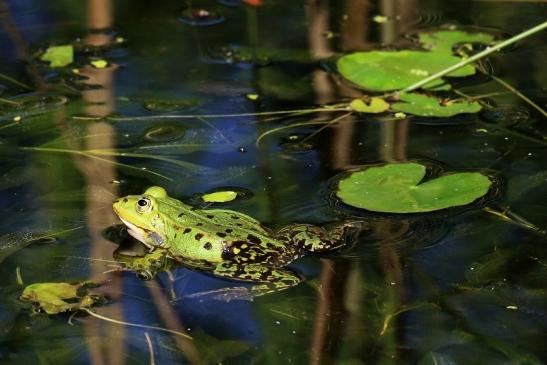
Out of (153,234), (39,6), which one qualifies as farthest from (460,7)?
(153,234)

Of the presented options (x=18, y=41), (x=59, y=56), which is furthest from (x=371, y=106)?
(x=18, y=41)

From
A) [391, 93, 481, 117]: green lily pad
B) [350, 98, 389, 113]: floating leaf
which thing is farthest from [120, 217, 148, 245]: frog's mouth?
[391, 93, 481, 117]: green lily pad

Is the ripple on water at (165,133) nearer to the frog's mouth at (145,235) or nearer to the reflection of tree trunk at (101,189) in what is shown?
the reflection of tree trunk at (101,189)

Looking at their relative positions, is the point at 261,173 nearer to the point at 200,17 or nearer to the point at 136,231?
the point at 136,231

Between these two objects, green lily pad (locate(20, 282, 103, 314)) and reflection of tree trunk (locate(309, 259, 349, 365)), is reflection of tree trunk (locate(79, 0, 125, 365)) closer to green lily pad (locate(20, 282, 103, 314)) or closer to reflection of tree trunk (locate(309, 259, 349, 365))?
green lily pad (locate(20, 282, 103, 314))

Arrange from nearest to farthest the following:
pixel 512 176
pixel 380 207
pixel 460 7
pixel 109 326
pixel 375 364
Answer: pixel 375 364 < pixel 109 326 < pixel 380 207 < pixel 512 176 < pixel 460 7

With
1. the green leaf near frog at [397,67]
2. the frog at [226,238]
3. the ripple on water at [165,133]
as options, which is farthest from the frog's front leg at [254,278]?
the green leaf near frog at [397,67]

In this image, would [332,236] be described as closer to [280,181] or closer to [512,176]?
[280,181]
